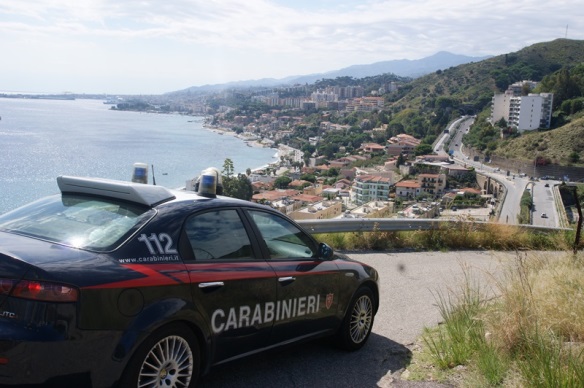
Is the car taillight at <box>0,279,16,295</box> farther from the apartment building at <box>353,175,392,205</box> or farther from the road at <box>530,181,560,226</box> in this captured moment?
the apartment building at <box>353,175,392,205</box>

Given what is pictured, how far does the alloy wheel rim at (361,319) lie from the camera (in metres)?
4.87

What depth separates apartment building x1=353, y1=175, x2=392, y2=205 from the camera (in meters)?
57.8

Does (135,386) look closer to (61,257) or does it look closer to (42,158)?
(61,257)

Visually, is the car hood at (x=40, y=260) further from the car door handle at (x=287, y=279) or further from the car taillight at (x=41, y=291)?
the car door handle at (x=287, y=279)

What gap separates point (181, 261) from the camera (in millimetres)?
3369

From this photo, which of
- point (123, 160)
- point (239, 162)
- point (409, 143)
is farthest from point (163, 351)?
point (409, 143)

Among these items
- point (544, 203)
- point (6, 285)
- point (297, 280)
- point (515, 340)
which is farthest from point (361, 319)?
point (544, 203)

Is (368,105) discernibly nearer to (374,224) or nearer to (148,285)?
(374,224)

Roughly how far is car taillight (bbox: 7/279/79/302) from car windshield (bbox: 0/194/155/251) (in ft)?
1.32

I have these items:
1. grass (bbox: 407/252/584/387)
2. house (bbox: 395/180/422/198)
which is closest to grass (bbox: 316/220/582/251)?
grass (bbox: 407/252/584/387)

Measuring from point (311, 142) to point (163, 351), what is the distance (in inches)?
5087

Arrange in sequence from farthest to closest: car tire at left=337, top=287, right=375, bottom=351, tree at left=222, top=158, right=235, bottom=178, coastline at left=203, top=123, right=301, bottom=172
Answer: coastline at left=203, top=123, right=301, bottom=172
tree at left=222, top=158, right=235, bottom=178
car tire at left=337, top=287, right=375, bottom=351

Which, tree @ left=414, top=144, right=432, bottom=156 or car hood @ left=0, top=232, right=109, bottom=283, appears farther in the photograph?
tree @ left=414, top=144, right=432, bottom=156

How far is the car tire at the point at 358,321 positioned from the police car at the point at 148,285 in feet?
0.48
